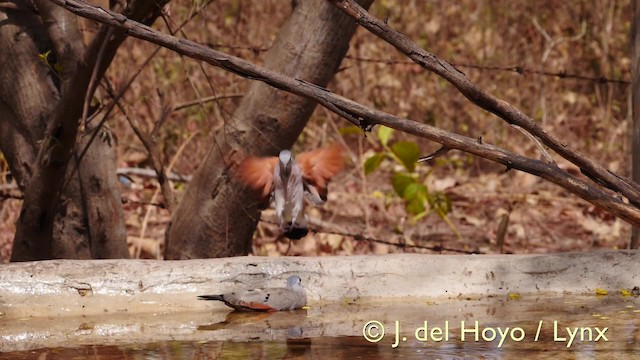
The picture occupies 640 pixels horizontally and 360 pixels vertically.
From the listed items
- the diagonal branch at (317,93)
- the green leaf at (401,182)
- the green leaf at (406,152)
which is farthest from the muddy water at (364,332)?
the green leaf at (401,182)

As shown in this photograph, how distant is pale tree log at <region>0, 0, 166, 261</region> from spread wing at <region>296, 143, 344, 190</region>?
88 centimetres

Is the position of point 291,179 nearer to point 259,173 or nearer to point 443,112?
point 259,173

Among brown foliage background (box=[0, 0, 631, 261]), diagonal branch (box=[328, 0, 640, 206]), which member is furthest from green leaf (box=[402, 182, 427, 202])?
diagonal branch (box=[328, 0, 640, 206])

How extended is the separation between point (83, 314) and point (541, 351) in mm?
1503

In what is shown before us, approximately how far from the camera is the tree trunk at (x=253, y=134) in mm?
4293

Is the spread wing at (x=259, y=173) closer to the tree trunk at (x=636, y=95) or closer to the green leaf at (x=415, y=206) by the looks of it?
the tree trunk at (x=636, y=95)

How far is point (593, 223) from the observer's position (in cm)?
705

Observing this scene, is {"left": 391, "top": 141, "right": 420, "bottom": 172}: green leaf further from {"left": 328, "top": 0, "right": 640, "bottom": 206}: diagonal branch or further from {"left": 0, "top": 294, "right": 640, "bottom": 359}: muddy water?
{"left": 328, "top": 0, "right": 640, "bottom": 206}: diagonal branch

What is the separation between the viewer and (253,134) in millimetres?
4418

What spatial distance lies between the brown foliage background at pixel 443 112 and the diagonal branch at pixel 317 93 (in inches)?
124

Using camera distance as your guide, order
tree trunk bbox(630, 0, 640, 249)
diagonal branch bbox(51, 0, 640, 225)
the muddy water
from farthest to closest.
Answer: tree trunk bbox(630, 0, 640, 249)
the muddy water
diagonal branch bbox(51, 0, 640, 225)

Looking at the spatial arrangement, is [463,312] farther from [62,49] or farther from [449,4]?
[449,4]

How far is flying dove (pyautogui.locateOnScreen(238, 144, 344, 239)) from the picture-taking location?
3914 millimetres

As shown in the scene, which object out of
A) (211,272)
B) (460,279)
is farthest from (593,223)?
(211,272)
